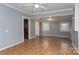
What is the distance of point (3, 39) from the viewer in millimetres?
5172

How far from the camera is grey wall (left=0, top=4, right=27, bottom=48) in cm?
509

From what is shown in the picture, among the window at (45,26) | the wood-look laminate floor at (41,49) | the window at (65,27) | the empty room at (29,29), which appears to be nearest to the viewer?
the wood-look laminate floor at (41,49)

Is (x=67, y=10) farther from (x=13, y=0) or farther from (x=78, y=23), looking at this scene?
(x=13, y=0)

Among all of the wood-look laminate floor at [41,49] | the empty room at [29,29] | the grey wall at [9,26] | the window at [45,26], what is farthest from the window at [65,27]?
the grey wall at [9,26]

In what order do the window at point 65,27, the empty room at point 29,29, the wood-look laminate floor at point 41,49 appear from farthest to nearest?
the window at point 65,27 → the empty room at point 29,29 → the wood-look laminate floor at point 41,49

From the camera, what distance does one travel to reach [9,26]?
5.71m

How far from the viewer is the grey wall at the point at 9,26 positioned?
200 inches

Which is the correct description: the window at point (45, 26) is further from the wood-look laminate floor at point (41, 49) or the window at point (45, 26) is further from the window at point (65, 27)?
the wood-look laminate floor at point (41, 49)

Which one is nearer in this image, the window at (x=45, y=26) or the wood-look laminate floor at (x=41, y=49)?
the wood-look laminate floor at (x=41, y=49)

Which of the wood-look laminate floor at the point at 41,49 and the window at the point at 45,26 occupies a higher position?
the window at the point at 45,26

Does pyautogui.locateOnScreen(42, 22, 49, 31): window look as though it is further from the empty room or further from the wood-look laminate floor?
the wood-look laminate floor

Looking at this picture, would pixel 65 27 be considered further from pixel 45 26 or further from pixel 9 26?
pixel 9 26

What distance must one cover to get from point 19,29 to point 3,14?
2079 mm

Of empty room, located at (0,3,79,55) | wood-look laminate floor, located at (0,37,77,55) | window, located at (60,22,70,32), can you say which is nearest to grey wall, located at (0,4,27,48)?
empty room, located at (0,3,79,55)
